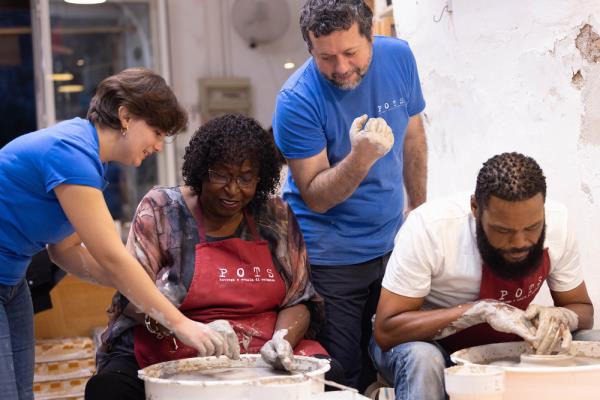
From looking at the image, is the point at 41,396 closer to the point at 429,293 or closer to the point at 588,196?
the point at 429,293

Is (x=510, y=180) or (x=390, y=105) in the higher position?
(x=390, y=105)

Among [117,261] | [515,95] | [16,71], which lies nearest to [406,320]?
[117,261]

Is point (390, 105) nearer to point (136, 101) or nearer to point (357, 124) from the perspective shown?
point (357, 124)

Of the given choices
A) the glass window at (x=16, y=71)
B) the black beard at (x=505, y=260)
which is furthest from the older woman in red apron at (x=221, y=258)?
the glass window at (x=16, y=71)

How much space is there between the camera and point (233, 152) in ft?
8.76

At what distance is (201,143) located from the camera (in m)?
2.75

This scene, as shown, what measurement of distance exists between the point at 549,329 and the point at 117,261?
1.12 m

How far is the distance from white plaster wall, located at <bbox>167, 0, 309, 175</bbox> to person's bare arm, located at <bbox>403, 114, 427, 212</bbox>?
372cm

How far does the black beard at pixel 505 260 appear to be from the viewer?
2393mm

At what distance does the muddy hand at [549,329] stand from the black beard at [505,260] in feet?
0.37

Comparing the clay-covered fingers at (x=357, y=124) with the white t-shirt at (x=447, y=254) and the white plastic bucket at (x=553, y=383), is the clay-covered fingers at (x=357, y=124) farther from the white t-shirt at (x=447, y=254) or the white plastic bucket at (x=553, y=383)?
the white plastic bucket at (x=553, y=383)

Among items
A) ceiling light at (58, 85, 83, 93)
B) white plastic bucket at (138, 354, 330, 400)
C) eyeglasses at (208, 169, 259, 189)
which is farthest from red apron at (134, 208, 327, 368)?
ceiling light at (58, 85, 83, 93)

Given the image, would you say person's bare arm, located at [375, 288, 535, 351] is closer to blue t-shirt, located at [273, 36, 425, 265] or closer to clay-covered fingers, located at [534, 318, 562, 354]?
clay-covered fingers, located at [534, 318, 562, 354]

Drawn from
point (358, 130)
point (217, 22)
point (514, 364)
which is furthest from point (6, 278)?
point (217, 22)
